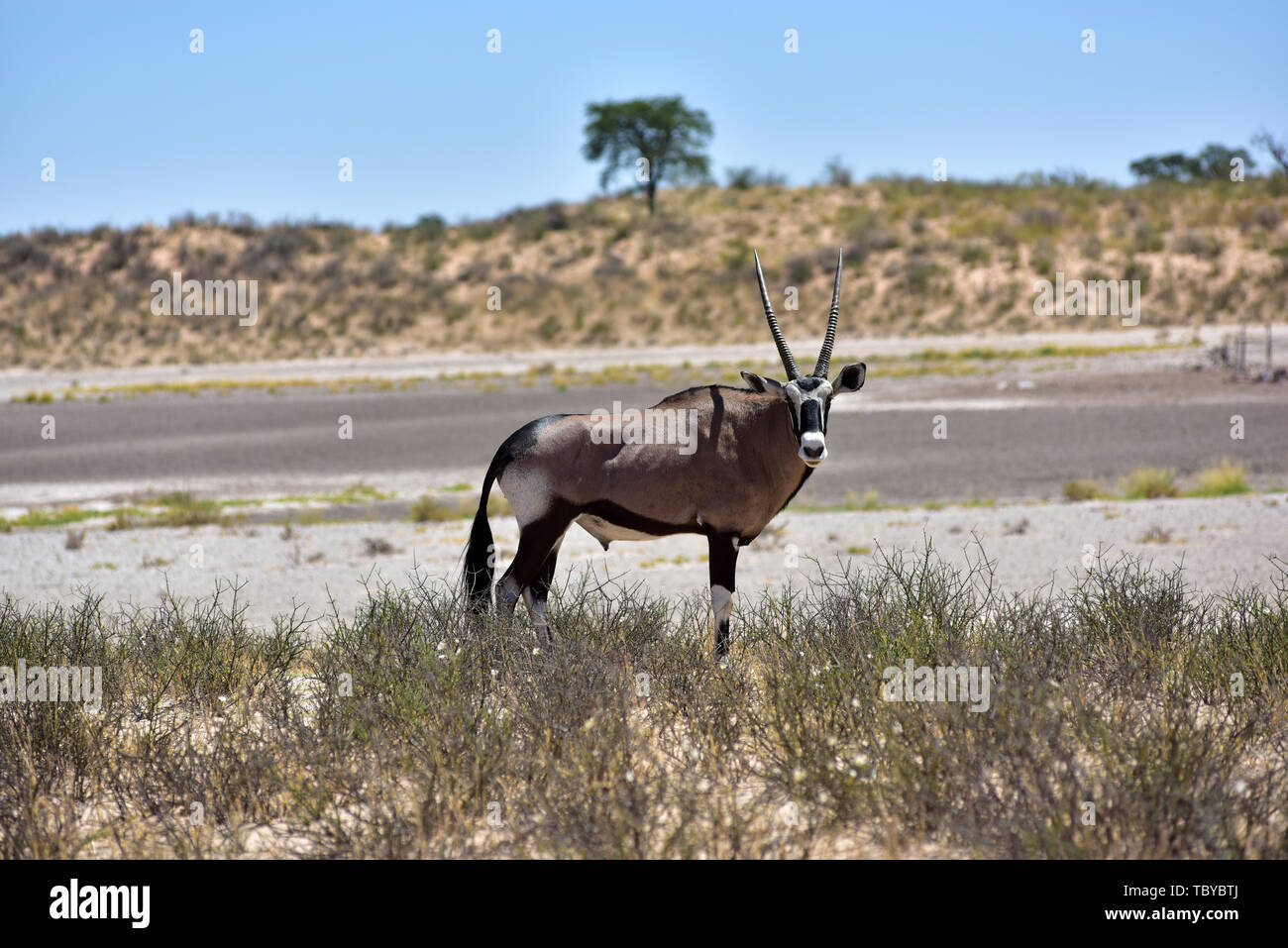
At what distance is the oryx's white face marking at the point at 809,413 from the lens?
530 centimetres

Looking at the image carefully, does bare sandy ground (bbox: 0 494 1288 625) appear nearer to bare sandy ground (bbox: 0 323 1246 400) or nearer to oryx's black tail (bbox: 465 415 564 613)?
oryx's black tail (bbox: 465 415 564 613)

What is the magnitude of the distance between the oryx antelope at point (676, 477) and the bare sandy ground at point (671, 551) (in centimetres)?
444

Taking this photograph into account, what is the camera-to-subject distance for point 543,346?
43938 mm

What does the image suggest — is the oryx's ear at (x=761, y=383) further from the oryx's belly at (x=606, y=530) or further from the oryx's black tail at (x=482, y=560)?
the oryx's black tail at (x=482, y=560)

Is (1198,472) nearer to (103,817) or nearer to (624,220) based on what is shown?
(103,817)

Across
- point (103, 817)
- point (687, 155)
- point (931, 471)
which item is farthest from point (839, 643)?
point (687, 155)

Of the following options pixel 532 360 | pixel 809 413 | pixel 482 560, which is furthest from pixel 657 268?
pixel 809 413

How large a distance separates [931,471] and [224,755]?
584 inches

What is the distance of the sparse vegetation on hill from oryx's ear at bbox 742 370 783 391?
111ft

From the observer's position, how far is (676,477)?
593 centimetres

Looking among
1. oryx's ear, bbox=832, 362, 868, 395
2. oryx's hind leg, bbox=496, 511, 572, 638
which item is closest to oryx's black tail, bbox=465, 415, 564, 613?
oryx's hind leg, bbox=496, 511, 572, 638

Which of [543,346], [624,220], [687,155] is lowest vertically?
[543,346]

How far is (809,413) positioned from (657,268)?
46.7 metres

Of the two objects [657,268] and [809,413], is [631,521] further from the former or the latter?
[657,268]
